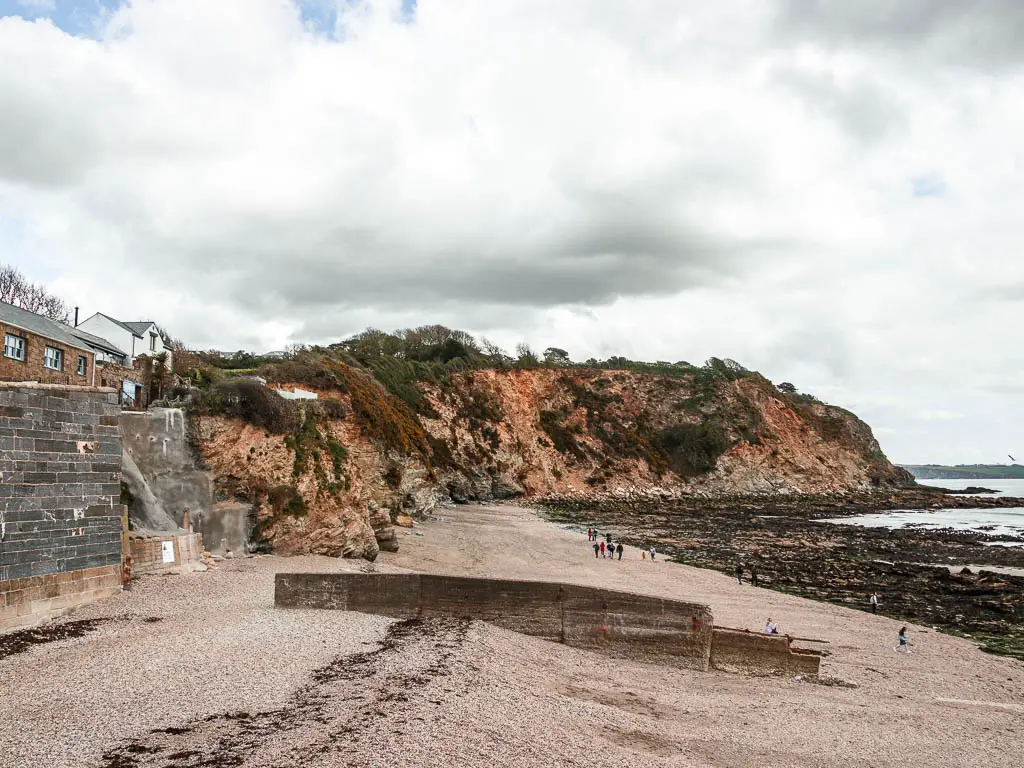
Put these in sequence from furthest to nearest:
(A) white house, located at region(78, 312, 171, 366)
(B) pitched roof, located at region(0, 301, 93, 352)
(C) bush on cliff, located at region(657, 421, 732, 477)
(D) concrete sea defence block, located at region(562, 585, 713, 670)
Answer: (C) bush on cliff, located at region(657, 421, 732, 477), (A) white house, located at region(78, 312, 171, 366), (B) pitched roof, located at region(0, 301, 93, 352), (D) concrete sea defence block, located at region(562, 585, 713, 670)

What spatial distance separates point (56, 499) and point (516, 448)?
56.1 m

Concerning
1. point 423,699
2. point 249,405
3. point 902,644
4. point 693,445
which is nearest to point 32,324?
point 249,405

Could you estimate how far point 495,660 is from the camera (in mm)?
12352

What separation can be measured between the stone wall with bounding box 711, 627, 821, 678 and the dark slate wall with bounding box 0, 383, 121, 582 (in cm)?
1370

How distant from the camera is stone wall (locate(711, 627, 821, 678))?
1441 cm

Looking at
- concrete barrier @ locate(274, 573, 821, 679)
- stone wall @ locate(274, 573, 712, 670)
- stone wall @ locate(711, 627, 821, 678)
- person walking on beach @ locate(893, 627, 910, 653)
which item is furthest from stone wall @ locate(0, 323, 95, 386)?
person walking on beach @ locate(893, 627, 910, 653)

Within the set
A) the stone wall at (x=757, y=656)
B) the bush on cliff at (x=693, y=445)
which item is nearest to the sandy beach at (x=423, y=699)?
the stone wall at (x=757, y=656)

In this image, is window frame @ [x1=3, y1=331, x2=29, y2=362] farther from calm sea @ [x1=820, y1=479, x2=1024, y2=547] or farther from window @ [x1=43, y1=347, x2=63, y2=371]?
calm sea @ [x1=820, y1=479, x2=1024, y2=547]

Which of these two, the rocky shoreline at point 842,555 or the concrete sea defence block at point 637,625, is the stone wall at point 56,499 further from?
the rocky shoreline at point 842,555

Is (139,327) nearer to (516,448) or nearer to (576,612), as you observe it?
(576,612)

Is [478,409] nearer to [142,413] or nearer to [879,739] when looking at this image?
[142,413]

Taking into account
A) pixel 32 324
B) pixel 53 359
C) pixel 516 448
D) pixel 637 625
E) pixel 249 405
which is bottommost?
pixel 637 625

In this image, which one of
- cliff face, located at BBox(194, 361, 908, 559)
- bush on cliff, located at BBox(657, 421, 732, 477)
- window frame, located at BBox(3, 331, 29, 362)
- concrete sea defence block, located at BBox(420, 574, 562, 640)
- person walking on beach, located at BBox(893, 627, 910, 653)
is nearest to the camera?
concrete sea defence block, located at BBox(420, 574, 562, 640)

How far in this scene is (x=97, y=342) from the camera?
3312 centimetres
